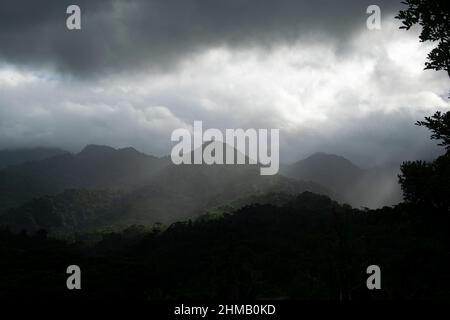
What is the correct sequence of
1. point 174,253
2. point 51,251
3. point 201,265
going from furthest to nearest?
point 174,253, point 51,251, point 201,265

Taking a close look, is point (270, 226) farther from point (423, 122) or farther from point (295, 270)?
point (423, 122)

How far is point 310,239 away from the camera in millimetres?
131625

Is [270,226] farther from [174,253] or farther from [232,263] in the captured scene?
[232,263]

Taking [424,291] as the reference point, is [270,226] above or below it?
above

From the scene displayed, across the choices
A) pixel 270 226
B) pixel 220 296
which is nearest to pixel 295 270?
pixel 270 226

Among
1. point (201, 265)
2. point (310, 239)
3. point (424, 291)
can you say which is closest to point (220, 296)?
point (424, 291)
